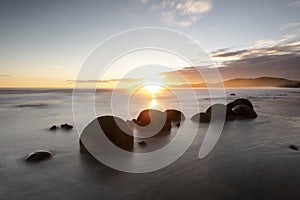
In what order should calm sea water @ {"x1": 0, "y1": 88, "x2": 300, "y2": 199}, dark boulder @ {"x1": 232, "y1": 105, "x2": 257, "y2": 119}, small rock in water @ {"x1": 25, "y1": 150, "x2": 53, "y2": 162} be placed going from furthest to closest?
dark boulder @ {"x1": 232, "y1": 105, "x2": 257, "y2": 119}
small rock in water @ {"x1": 25, "y1": 150, "x2": 53, "y2": 162}
calm sea water @ {"x1": 0, "y1": 88, "x2": 300, "y2": 199}

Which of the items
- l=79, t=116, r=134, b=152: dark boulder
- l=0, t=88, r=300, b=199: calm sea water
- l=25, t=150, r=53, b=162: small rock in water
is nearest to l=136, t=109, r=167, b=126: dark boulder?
l=79, t=116, r=134, b=152: dark boulder

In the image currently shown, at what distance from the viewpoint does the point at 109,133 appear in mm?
7145

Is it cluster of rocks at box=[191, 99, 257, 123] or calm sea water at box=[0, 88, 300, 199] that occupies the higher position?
cluster of rocks at box=[191, 99, 257, 123]

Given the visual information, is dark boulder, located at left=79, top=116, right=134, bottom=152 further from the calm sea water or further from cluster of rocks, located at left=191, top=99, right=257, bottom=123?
cluster of rocks, located at left=191, top=99, right=257, bottom=123

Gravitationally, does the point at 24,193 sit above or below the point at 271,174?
below

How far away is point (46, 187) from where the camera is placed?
445 centimetres

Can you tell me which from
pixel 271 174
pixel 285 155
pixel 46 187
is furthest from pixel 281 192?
pixel 46 187

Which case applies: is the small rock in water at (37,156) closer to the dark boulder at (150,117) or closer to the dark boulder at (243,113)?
the dark boulder at (150,117)

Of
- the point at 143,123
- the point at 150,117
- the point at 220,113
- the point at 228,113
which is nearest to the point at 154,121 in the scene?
the point at 150,117

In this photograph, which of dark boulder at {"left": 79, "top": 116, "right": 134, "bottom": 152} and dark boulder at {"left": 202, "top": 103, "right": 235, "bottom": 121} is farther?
dark boulder at {"left": 202, "top": 103, "right": 235, "bottom": 121}

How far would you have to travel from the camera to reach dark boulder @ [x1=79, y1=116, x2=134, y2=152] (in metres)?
6.91

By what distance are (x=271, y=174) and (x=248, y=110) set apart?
9.86 m

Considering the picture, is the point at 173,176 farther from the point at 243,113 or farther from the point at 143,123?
the point at 243,113

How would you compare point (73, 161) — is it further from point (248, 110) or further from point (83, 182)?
point (248, 110)
